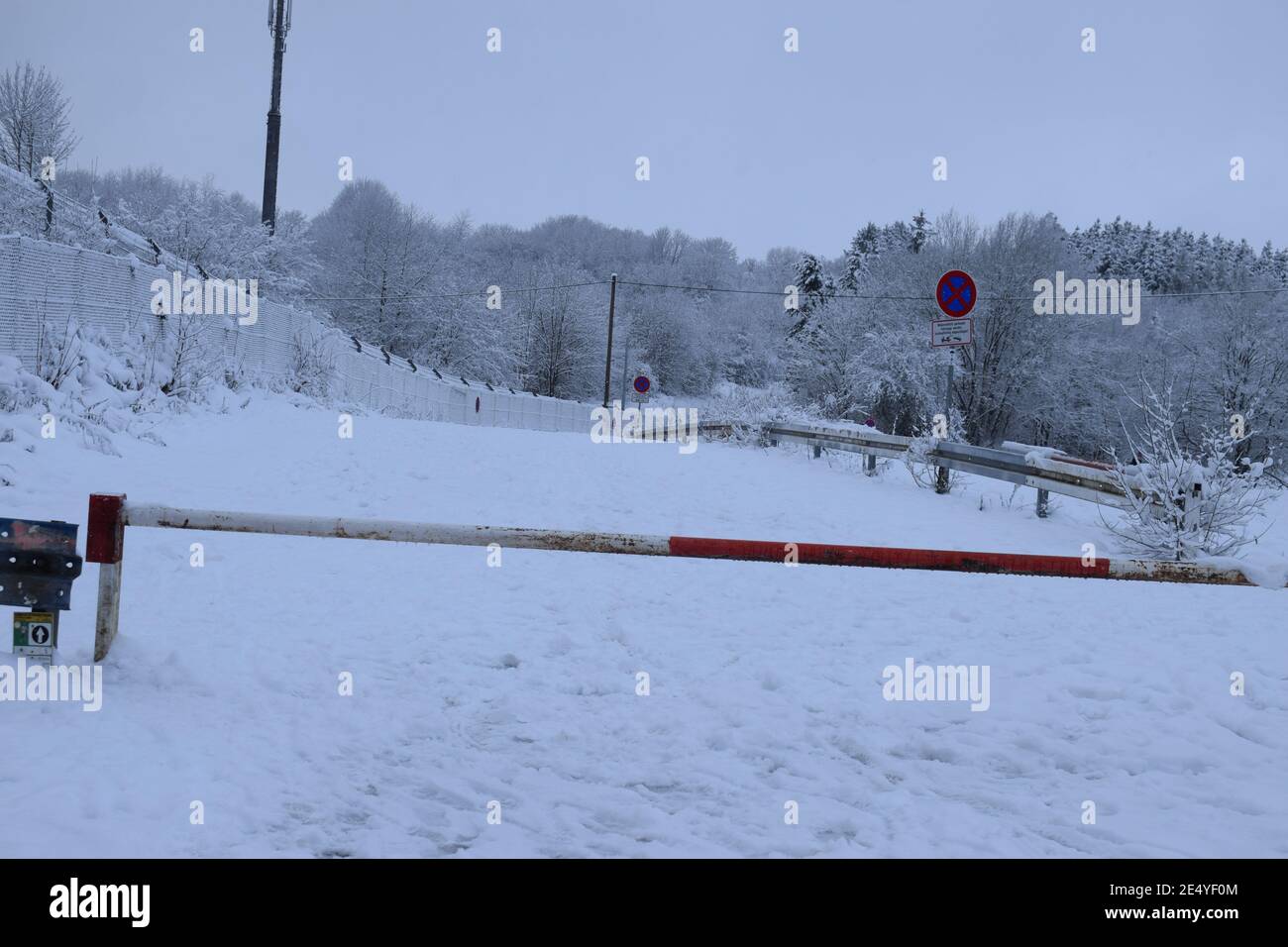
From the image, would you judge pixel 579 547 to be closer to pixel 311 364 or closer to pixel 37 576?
pixel 37 576

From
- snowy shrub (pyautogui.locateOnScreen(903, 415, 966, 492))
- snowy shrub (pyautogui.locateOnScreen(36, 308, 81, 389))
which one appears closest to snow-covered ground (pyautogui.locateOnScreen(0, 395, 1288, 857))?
snowy shrub (pyautogui.locateOnScreen(36, 308, 81, 389))

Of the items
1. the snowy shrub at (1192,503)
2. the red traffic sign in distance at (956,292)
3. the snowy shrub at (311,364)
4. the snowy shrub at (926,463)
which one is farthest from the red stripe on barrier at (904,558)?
the snowy shrub at (311,364)

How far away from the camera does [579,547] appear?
15.9 feet

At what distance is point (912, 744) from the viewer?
4.58m

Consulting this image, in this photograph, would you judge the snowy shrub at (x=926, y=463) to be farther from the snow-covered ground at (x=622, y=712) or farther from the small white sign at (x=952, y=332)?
the snow-covered ground at (x=622, y=712)

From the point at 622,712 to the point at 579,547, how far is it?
0.94 metres

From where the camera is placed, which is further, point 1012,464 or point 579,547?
point 1012,464

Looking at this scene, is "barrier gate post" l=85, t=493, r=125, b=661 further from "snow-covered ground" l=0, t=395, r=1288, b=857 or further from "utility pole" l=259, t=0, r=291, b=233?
"utility pole" l=259, t=0, r=291, b=233

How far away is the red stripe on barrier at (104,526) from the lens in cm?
482

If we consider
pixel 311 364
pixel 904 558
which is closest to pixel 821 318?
pixel 311 364

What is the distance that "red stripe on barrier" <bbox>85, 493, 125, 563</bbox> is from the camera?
15.8 ft
